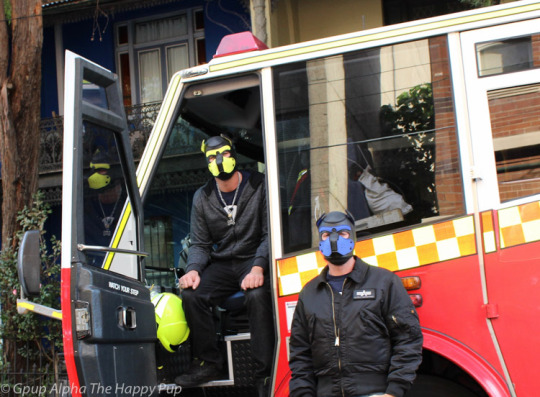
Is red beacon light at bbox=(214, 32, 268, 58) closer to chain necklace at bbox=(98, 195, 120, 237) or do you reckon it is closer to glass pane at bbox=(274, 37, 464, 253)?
glass pane at bbox=(274, 37, 464, 253)

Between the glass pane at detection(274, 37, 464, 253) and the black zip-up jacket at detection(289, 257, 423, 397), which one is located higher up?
the glass pane at detection(274, 37, 464, 253)

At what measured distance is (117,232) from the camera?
368 cm

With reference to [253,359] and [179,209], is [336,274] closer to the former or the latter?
[253,359]

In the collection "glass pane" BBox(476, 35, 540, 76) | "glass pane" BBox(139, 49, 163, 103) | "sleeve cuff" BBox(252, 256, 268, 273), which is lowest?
"sleeve cuff" BBox(252, 256, 268, 273)

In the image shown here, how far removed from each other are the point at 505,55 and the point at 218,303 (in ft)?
7.27

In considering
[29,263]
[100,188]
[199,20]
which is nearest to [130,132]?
[199,20]

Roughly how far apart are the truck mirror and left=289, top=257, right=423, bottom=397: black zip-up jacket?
4.34 feet

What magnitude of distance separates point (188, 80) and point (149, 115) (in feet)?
27.2

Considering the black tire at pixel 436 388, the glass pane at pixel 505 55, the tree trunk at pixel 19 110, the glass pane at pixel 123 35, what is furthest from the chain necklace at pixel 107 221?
the glass pane at pixel 123 35

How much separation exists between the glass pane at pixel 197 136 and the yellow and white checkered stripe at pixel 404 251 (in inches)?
42.0

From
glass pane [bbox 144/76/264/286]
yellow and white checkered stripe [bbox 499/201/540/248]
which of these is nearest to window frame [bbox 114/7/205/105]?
glass pane [bbox 144/76/264/286]

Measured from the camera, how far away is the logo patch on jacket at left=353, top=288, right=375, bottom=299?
9.81ft

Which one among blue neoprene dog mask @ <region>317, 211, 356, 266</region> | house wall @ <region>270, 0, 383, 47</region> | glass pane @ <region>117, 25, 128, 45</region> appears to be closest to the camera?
blue neoprene dog mask @ <region>317, 211, 356, 266</region>

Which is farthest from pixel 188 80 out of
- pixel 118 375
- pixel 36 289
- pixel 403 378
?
pixel 403 378
